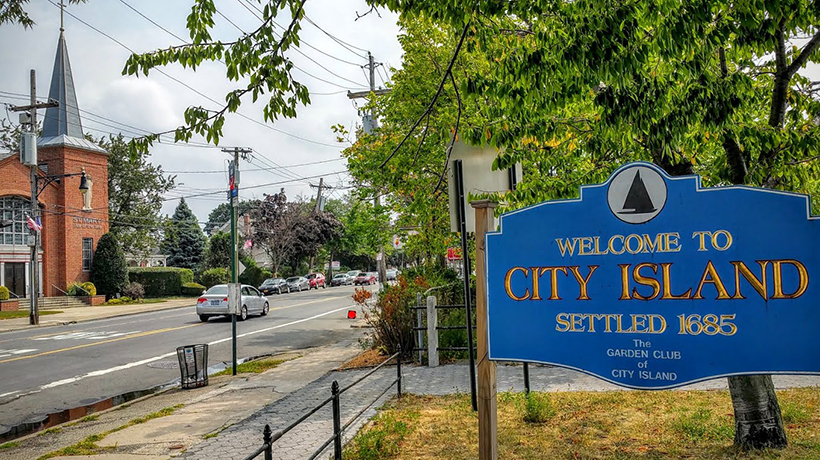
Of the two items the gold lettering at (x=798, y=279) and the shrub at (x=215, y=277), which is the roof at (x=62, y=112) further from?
the gold lettering at (x=798, y=279)

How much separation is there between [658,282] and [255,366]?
33.8 feet

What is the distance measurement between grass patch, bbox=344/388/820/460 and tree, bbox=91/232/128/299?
38.1 m

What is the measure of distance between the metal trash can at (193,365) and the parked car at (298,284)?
39572mm

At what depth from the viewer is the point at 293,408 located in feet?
27.2

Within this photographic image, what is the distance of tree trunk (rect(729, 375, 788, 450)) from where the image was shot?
208 inches

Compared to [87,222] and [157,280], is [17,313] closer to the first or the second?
[87,222]

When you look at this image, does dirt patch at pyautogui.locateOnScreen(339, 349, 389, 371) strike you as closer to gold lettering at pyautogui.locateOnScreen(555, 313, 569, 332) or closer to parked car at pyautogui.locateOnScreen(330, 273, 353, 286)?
gold lettering at pyautogui.locateOnScreen(555, 313, 569, 332)

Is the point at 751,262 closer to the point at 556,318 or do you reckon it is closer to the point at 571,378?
the point at 556,318

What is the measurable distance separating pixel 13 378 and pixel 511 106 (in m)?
11.5

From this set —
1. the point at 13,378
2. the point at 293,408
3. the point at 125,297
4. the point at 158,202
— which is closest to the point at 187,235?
the point at 158,202

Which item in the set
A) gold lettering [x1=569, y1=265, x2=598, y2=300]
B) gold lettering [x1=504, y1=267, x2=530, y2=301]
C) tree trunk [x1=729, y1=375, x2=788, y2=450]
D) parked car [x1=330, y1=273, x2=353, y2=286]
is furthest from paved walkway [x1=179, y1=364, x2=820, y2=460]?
parked car [x1=330, y1=273, x2=353, y2=286]

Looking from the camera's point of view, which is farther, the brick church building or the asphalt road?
the brick church building

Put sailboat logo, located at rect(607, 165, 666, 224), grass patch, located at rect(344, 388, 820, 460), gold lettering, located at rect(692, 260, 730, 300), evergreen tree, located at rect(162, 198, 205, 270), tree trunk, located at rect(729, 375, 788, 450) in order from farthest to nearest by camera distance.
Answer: evergreen tree, located at rect(162, 198, 205, 270) → grass patch, located at rect(344, 388, 820, 460) → tree trunk, located at rect(729, 375, 788, 450) → sailboat logo, located at rect(607, 165, 666, 224) → gold lettering, located at rect(692, 260, 730, 300)

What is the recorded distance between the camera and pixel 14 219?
124 feet
